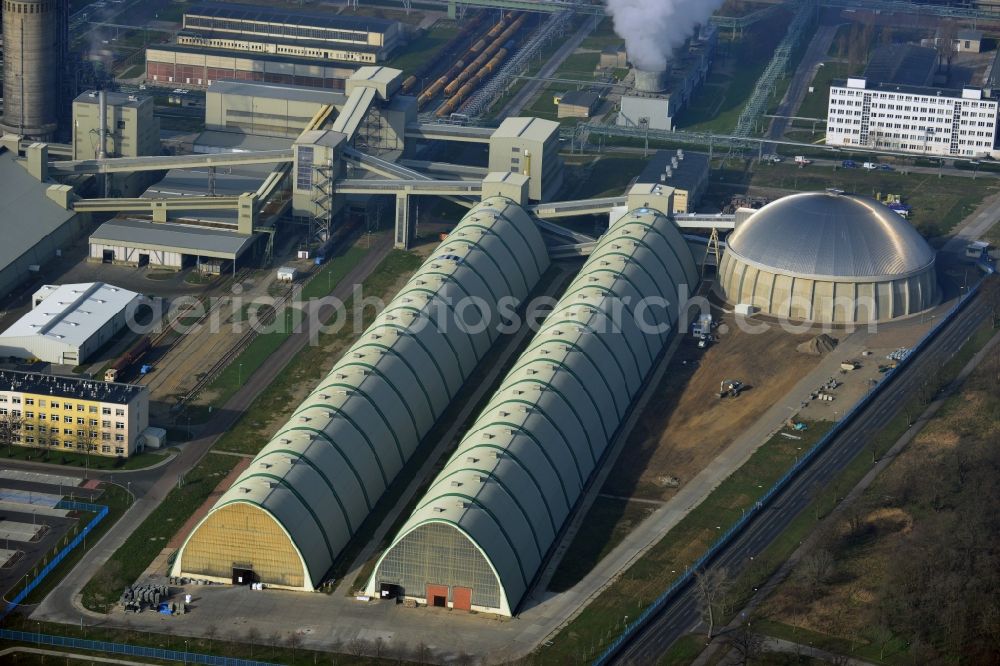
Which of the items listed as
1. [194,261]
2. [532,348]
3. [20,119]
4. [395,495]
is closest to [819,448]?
[532,348]

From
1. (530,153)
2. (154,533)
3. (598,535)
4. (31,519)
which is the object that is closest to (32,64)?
(530,153)

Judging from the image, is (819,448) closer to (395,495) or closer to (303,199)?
(395,495)

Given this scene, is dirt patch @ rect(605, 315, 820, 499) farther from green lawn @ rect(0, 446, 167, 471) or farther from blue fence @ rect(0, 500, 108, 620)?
blue fence @ rect(0, 500, 108, 620)


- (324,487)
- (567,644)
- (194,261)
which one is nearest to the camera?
(567,644)

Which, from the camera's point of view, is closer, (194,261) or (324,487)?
(324,487)

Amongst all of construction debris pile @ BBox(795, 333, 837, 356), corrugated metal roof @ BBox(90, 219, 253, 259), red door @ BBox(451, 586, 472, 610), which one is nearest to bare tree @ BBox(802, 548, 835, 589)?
red door @ BBox(451, 586, 472, 610)

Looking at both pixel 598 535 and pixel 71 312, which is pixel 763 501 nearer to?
pixel 598 535

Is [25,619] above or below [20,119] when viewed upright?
below
